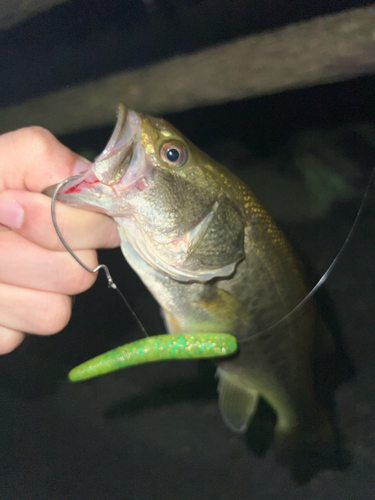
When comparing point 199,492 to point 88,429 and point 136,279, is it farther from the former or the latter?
point 136,279

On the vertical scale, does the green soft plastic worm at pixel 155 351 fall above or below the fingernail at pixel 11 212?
below

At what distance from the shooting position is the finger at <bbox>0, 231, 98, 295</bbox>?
25.6 inches

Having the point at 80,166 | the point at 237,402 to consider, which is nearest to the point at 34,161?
the point at 80,166

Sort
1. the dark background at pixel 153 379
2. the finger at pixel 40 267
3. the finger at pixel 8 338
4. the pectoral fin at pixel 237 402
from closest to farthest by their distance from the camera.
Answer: the finger at pixel 40 267
the finger at pixel 8 338
the pectoral fin at pixel 237 402
the dark background at pixel 153 379

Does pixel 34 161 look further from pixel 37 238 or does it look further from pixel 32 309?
pixel 32 309

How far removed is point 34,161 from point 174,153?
0.28 metres

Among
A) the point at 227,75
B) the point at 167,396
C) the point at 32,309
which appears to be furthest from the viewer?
the point at 167,396

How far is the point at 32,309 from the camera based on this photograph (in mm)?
719

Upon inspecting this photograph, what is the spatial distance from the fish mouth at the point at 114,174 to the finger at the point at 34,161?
38 millimetres

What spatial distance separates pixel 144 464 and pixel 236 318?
1218mm

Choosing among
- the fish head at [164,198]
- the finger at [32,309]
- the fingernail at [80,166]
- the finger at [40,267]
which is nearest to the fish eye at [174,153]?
the fish head at [164,198]

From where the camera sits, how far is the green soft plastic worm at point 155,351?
1.92ft

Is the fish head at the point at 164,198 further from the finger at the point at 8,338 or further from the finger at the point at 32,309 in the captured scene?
the finger at the point at 8,338

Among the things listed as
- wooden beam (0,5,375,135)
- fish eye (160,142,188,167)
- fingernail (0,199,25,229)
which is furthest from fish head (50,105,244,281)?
wooden beam (0,5,375,135)
